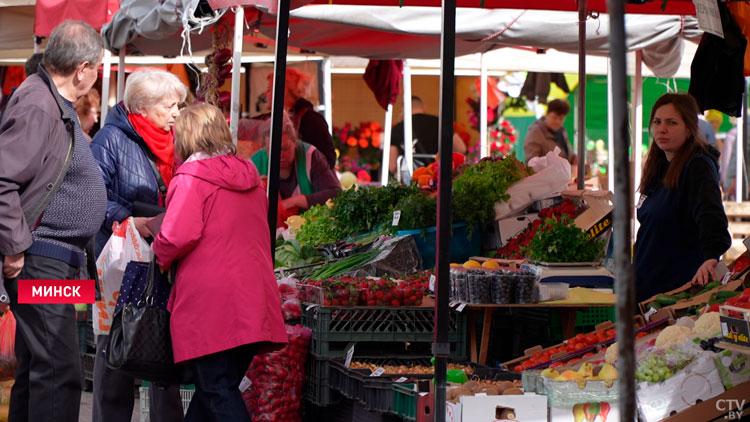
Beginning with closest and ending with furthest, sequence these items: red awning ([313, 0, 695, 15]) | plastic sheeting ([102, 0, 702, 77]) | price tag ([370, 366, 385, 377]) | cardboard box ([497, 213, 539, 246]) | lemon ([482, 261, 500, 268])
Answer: price tag ([370, 366, 385, 377]) → lemon ([482, 261, 500, 268]) → cardboard box ([497, 213, 539, 246]) → red awning ([313, 0, 695, 15]) → plastic sheeting ([102, 0, 702, 77])

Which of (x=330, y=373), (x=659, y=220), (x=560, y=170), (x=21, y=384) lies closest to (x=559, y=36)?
(x=560, y=170)

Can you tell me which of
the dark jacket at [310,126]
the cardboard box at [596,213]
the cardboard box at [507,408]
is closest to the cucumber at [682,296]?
the cardboard box at [596,213]

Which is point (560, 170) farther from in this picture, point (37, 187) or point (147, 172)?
point (37, 187)

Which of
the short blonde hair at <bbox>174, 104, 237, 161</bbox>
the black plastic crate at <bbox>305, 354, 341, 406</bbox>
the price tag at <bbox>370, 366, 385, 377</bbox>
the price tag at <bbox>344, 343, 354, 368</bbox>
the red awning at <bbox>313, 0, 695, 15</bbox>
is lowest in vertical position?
the black plastic crate at <bbox>305, 354, 341, 406</bbox>

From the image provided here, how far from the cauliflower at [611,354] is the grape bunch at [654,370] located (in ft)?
0.70

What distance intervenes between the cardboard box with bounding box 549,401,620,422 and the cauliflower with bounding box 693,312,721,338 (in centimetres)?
56

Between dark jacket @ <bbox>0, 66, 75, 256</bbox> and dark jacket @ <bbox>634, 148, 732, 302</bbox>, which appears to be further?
dark jacket @ <bbox>634, 148, 732, 302</bbox>

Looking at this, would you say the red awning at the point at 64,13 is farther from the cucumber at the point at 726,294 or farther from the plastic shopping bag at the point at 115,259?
the cucumber at the point at 726,294

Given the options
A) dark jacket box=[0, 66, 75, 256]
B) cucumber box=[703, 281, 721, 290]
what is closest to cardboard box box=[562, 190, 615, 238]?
cucumber box=[703, 281, 721, 290]

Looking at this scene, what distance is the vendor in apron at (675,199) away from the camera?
5.73 metres

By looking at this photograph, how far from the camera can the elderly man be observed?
13.3ft

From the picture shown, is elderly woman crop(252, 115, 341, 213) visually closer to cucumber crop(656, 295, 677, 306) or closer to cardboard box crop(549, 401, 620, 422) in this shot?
cucumber crop(656, 295, 677, 306)

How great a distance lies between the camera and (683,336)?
14.4ft

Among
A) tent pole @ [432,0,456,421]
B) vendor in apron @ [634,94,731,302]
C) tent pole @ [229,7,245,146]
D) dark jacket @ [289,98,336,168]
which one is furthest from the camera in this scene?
dark jacket @ [289,98,336,168]
